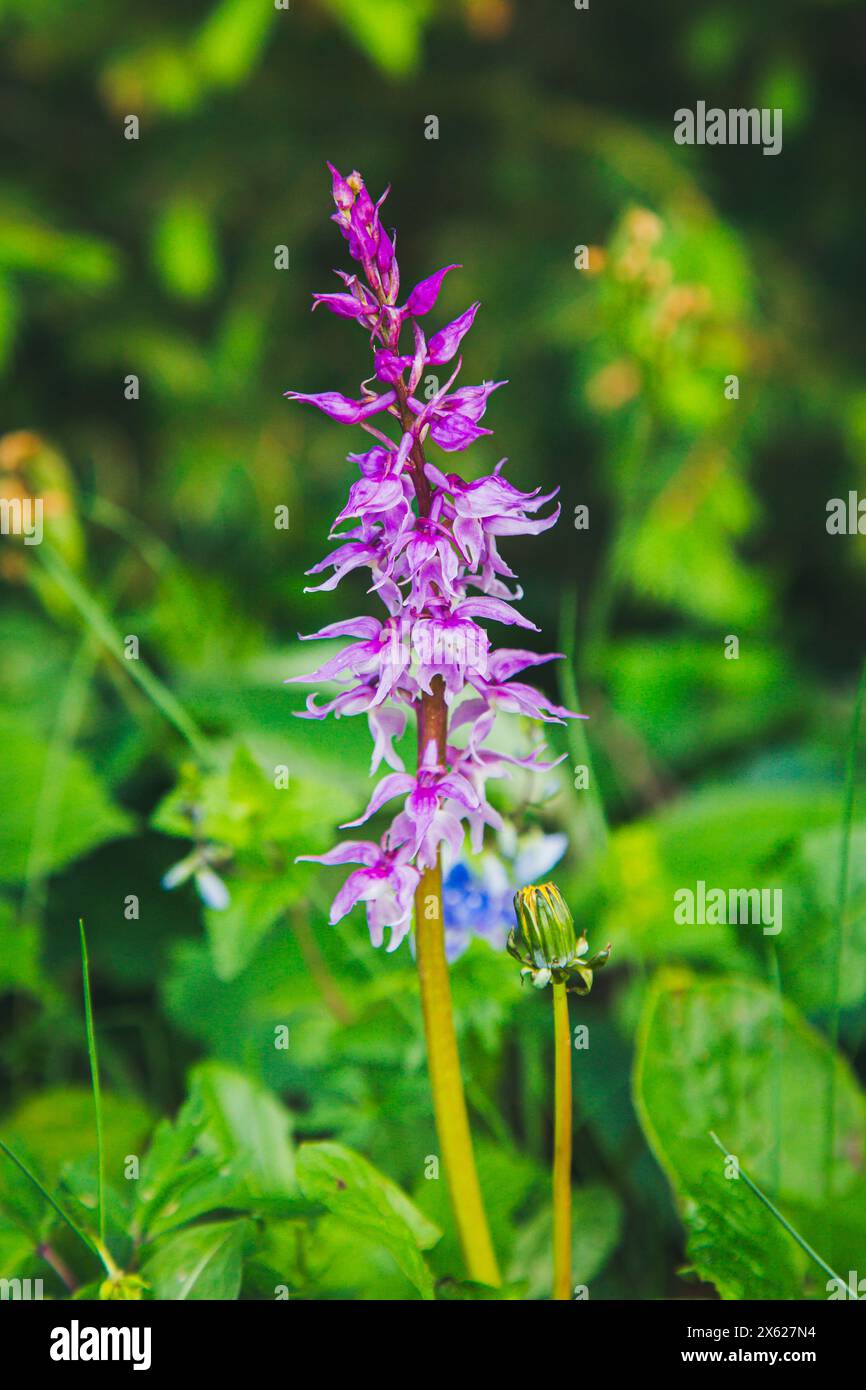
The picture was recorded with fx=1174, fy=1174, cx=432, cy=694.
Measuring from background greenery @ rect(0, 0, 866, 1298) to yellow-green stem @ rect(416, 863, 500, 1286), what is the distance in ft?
0.15

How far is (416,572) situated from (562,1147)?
0.45 meters

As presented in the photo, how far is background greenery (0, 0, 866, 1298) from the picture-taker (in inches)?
44.3

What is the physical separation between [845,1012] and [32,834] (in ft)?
3.48

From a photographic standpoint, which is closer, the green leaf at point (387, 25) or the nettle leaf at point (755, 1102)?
the nettle leaf at point (755, 1102)

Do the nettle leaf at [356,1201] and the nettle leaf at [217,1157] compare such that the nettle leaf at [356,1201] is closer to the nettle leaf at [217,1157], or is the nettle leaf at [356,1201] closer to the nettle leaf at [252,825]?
the nettle leaf at [217,1157]

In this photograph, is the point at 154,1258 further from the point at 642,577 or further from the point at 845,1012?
the point at 642,577

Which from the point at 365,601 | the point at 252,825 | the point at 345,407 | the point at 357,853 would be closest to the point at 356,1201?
the point at 357,853

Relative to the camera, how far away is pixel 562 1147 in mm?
874

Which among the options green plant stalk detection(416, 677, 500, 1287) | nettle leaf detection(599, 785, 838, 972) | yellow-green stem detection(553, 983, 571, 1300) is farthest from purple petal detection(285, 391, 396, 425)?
nettle leaf detection(599, 785, 838, 972)

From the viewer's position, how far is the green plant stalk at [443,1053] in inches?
32.2

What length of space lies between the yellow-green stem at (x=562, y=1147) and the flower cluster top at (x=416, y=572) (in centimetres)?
13

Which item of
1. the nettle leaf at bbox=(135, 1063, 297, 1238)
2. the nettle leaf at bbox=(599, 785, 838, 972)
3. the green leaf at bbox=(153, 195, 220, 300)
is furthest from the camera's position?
the green leaf at bbox=(153, 195, 220, 300)

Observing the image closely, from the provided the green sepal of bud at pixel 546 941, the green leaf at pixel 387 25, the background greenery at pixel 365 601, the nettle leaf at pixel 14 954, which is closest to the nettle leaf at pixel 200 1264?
the background greenery at pixel 365 601

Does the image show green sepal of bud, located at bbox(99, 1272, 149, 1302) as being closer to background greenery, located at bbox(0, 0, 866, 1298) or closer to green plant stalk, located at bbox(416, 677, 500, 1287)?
background greenery, located at bbox(0, 0, 866, 1298)
